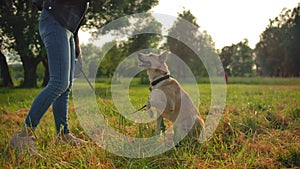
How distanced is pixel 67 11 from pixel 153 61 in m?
1.76

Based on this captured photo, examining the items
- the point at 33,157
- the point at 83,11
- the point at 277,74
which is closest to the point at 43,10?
the point at 83,11

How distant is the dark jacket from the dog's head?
4.99 feet

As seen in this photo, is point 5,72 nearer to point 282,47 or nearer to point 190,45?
point 190,45

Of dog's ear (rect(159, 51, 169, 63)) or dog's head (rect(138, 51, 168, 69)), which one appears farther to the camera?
dog's ear (rect(159, 51, 169, 63))

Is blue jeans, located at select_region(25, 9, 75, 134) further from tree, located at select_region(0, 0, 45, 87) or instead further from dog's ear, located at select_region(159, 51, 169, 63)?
tree, located at select_region(0, 0, 45, 87)

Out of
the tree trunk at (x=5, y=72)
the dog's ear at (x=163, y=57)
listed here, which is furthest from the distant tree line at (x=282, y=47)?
the dog's ear at (x=163, y=57)

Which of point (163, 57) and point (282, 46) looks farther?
point (282, 46)

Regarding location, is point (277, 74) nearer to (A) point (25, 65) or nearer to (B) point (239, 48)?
(B) point (239, 48)

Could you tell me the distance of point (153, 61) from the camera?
412 cm

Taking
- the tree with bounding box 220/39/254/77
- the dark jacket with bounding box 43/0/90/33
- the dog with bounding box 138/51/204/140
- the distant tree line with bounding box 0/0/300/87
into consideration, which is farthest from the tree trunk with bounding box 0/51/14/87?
the tree with bounding box 220/39/254/77

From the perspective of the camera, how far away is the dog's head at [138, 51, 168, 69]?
4.06 meters

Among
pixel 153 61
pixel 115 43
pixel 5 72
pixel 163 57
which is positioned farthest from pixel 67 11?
pixel 5 72

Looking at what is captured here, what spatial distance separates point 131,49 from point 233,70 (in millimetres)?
41594

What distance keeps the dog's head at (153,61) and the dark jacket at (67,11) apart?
4.99 ft
